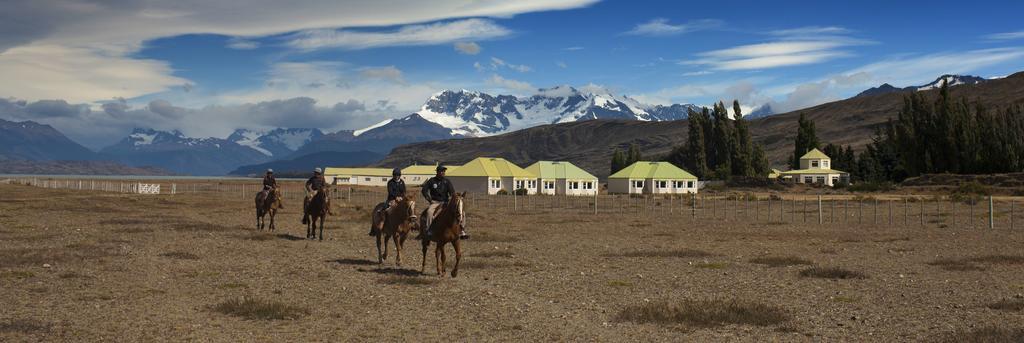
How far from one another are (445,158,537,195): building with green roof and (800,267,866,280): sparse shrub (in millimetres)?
89428

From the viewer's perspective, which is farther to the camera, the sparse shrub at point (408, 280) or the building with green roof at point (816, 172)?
the building with green roof at point (816, 172)

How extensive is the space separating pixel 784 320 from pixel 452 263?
434 inches

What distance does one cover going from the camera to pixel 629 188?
11475 centimetres

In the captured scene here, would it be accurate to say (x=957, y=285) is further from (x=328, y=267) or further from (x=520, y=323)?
(x=328, y=267)

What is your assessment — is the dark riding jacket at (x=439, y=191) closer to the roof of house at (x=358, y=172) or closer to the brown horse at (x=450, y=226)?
the brown horse at (x=450, y=226)

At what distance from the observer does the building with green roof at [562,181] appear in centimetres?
11731

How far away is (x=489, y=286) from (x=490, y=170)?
317 ft

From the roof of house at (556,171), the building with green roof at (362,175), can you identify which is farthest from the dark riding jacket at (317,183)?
the building with green roof at (362,175)

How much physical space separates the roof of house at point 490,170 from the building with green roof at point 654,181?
12.1m

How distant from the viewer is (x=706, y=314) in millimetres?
13969

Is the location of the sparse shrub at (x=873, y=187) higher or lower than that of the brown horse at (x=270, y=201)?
higher

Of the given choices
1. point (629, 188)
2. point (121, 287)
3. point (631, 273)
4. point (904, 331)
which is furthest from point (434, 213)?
point (629, 188)

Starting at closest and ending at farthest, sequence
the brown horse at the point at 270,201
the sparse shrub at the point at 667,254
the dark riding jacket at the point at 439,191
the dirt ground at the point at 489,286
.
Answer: the dirt ground at the point at 489,286 → the dark riding jacket at the point at 439,191 → the sparse shrub at the point at 667,254 → the brown horse at the point at 270,201

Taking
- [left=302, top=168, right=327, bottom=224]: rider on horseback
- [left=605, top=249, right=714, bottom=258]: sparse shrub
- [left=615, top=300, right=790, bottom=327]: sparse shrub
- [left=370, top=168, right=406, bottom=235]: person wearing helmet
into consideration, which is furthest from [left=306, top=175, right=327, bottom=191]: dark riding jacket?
[left=615, top=300, right=790, bottom=327]: sparse shrub
